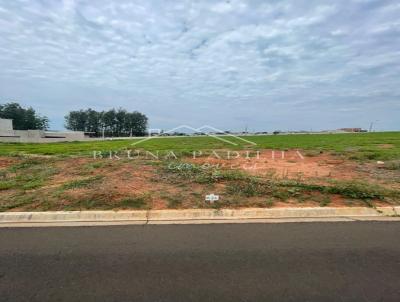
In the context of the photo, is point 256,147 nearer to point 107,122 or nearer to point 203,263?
point 203,263

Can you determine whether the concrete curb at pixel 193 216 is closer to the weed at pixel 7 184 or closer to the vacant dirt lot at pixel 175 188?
the vacant dirt lot at pixel 175 188

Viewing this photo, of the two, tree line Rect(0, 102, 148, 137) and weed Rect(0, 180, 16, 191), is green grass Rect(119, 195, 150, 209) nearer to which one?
weed Rect(0, 180, 16, 191)

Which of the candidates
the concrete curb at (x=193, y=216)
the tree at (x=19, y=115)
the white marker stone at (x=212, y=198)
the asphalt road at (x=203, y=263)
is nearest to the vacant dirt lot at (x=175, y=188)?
the white marker stone at (x=212, y=198)

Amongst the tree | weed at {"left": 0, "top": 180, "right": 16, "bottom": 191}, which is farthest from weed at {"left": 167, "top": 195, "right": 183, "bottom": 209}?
the tree

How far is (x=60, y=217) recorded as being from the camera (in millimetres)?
5855

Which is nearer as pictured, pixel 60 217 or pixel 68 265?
pixel 68 265

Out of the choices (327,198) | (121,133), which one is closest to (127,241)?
(327,198)

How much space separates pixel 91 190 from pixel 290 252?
4679 millimetres

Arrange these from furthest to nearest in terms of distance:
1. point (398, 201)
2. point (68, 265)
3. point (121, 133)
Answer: point (121, 133) < point (398, 201) < point (68, 265)

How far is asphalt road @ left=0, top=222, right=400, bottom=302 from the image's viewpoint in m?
3.27

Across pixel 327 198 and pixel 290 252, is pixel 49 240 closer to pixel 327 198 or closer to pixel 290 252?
pixel 290 252

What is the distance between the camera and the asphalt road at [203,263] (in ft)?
10.7

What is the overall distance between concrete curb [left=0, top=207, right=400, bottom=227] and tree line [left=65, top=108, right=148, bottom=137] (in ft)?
318

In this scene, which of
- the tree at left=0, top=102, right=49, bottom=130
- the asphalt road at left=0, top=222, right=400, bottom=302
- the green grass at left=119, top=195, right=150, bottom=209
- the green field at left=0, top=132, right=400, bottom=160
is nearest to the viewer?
the asphalt road at left=0, top=222, right=400, bottom=302
